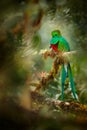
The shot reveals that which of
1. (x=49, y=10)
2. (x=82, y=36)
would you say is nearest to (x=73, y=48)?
(x=82, y=36)

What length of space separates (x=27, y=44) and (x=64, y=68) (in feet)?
0.79

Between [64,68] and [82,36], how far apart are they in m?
0.20

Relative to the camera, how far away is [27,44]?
187 cm

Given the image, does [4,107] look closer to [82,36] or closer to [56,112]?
[56,112]

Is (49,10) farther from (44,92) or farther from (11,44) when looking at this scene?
(44,92)

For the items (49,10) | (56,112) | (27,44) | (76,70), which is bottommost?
(56,112)

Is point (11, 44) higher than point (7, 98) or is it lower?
higher

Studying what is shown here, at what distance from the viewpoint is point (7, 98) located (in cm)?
184

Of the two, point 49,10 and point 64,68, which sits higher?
point 49,10

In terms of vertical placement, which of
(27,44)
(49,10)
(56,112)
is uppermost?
(49,10)

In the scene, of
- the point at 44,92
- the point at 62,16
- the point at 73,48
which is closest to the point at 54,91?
the point at 44,92

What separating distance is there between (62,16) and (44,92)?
1.39 feet

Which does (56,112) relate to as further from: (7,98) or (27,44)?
(27,44)

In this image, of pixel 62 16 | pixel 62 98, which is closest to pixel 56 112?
pixel 62 98
